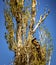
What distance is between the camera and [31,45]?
2299 millimetres

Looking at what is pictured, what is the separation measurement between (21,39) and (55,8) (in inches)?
54.1

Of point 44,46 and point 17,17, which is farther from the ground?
point 17,17

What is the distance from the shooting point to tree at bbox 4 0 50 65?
229 cm

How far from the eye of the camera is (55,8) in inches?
139

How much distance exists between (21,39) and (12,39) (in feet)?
0.31

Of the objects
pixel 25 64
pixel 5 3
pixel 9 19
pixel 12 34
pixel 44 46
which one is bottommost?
pixel 25 64

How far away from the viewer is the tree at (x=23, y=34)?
7.50 ft

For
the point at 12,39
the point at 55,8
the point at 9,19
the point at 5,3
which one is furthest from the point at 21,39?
the point at 55,8

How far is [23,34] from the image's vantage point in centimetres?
233

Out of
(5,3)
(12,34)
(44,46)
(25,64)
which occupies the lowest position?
(25,64)

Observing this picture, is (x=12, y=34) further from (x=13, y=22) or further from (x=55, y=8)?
(x=55, y=8)

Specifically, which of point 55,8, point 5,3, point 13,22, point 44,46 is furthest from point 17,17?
point 55,8

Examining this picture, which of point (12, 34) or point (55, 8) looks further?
point (55, 8)

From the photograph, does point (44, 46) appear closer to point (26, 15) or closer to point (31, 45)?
point (31, 45)
